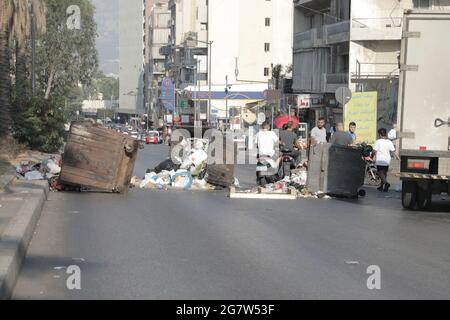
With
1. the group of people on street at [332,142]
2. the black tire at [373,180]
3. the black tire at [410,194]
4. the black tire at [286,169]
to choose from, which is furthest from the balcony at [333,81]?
the black tire at [410,194]

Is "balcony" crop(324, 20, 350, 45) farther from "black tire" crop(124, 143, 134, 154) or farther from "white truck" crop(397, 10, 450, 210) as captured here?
"white truck" crop(397, 10, 450, 210)

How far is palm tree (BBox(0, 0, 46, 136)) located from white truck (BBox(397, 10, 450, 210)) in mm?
15586

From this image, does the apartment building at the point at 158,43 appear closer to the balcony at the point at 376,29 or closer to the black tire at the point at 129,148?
the balcony at the point at 376,29

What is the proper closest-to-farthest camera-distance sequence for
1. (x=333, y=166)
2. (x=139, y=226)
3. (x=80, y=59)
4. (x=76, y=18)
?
(x=139, y=226) < (x=333, y=166) < (x=76, y=18) < (x=80, y=59)

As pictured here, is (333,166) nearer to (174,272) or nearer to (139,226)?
(139,226)

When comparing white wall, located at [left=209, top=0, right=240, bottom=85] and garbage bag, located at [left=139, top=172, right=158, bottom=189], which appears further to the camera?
white wall, located at [left=209, top=0, right=240, bottom=85]

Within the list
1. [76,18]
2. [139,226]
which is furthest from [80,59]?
[139,226]

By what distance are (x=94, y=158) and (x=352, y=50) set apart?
110 ft

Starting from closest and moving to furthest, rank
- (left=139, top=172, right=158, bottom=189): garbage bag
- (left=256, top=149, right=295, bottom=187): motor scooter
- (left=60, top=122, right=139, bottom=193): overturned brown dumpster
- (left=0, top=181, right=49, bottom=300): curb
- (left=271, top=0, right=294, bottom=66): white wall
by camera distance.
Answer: (left=0, top=181, right=49, bottom=300): curb
(left=60, top=122, right=139, bottom=193): overturned brown dumpster
(left=139, top=172, right=158, bottom=189): garbage bag
(left=256, top=149, right=295, bottom=187): motor scooter
(left=271, top=0, right=294, bottom=66): white wall

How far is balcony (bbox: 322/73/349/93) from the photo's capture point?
5288 cm

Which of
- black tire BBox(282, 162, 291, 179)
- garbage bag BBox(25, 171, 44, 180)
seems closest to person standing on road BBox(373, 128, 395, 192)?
black tire BBox(282, 162, 291, 179)

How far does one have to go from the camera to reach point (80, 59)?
76.9m
